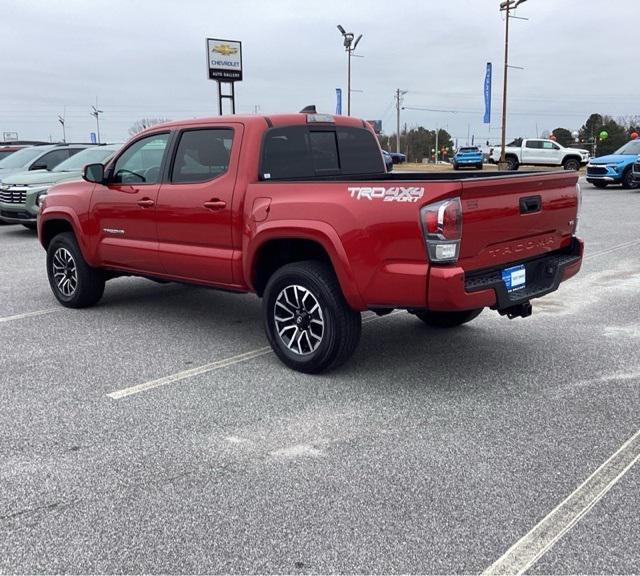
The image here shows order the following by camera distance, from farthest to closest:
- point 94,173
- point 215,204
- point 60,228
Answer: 1. point 60,228
2. point 94,173
3. point 215,204

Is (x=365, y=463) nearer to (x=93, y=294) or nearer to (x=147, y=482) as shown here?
(x=147, y=482)

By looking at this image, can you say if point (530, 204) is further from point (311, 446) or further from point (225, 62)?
point (225, 62)

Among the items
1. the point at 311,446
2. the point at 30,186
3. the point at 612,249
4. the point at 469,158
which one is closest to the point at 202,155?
the point at 311,446

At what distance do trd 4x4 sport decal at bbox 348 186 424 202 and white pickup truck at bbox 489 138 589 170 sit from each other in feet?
104

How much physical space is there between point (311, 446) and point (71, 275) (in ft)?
14.1

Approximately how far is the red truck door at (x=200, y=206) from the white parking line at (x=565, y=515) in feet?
9.95

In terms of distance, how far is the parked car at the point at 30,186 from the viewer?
1234 cm

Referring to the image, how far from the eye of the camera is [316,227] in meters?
4.53

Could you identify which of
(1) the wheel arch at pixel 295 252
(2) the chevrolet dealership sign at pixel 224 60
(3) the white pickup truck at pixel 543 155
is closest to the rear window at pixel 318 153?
(1) the wheel arch at pixel 295 252

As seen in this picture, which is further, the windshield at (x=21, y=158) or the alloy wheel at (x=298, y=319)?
the windshield at (x=21, y=158)

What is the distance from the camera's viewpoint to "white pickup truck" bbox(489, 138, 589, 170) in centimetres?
3378

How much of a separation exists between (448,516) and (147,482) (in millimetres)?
1437

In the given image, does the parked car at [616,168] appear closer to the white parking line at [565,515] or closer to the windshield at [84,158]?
the windshield at [84,158]

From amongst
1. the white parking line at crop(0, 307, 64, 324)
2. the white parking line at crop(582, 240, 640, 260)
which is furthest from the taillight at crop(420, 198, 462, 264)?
the white parking line at crop(582, 240, 640, 260)
